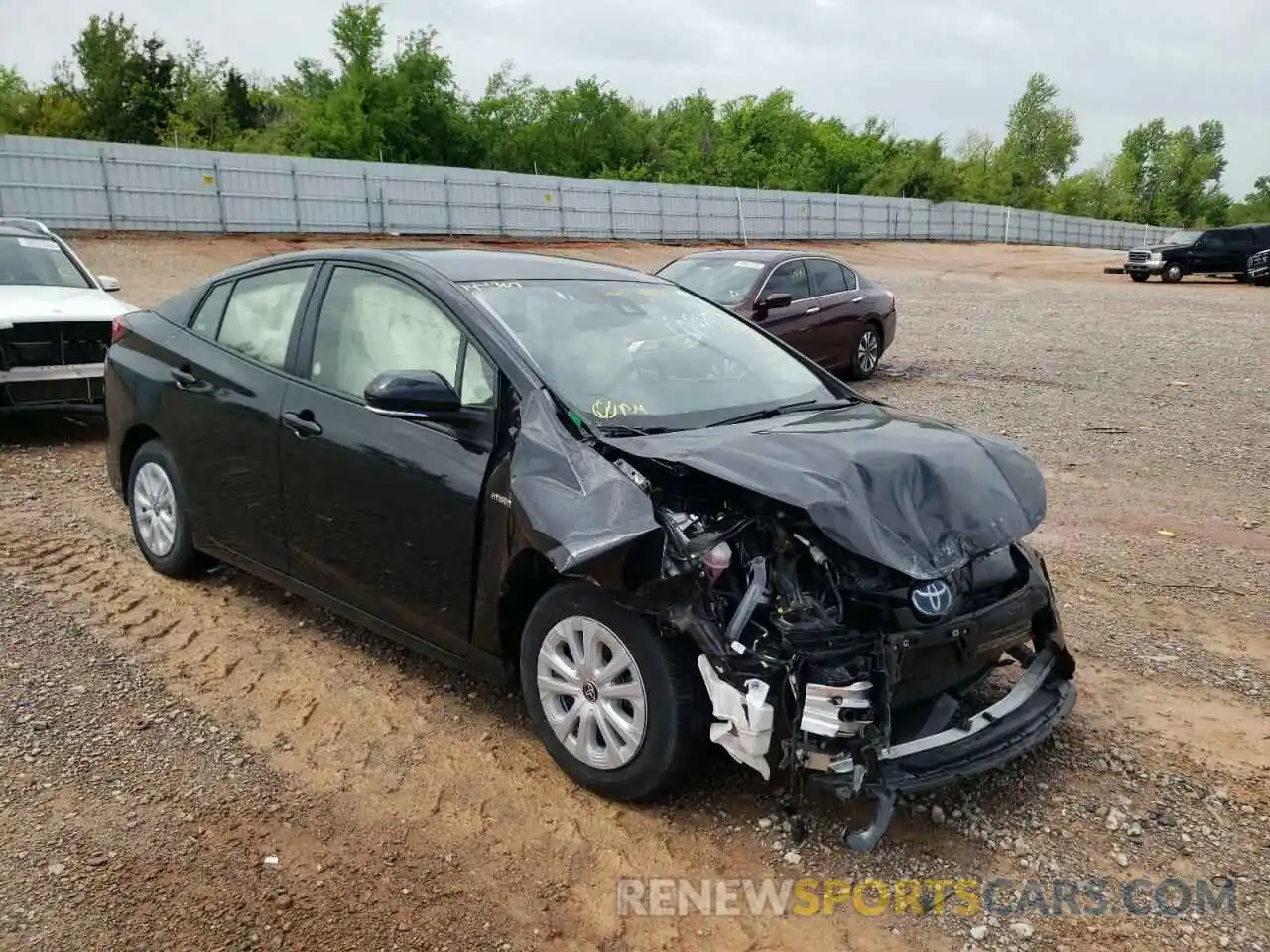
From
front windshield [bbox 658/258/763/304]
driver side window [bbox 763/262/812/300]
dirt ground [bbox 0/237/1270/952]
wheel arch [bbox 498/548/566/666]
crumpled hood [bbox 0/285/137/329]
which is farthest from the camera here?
driver side window [bbox 763/262/812/300]

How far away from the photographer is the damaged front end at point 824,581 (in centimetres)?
295

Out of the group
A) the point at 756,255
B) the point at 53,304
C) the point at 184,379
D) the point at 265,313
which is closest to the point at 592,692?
the point at 265,313

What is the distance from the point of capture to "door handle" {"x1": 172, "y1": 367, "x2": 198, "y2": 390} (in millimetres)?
4760

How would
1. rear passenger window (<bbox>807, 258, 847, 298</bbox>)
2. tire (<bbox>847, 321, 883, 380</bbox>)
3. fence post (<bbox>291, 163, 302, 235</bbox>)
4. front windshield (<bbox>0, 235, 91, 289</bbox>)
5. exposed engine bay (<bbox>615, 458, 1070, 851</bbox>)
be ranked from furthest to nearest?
fence post (<bbox>291, 163, 302, 235</bbox>) → tire (<bbox>847, 321, 883, 380</bbox>) → rear passenger window (<bbox>807, 258, 847, 298</bbox>) → front windshield (<bbox>0, 235, 91, 289</bbox>) → exposed engine bay (<bbox>615, 458, 1070, 851</bbox>)

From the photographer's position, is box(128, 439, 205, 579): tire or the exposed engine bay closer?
the exposed engine bay

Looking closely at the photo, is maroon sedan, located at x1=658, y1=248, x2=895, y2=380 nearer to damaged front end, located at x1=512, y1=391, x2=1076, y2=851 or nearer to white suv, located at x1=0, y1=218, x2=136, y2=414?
white suv, located at x1=0, y1=218, x2=136, y2=414

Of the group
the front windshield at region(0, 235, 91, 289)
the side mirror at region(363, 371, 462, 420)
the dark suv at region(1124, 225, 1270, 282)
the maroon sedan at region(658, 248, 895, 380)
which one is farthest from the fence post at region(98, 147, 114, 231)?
the dark suv at region(1124, 225, 1270, 282)

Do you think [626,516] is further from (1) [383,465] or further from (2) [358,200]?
(2) [358,200]

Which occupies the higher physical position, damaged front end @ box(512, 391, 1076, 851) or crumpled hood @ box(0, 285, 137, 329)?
crumpled hood @ box(0, 285, 137, 329)

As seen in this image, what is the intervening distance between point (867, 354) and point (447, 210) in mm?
24357

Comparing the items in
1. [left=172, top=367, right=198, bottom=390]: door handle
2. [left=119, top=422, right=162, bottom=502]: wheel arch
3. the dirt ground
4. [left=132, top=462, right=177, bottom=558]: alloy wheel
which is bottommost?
the dirt ground

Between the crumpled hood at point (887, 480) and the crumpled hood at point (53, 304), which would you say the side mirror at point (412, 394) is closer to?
the crumpled hood at point (887, 480)

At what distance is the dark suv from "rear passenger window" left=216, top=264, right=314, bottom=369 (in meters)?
31.8

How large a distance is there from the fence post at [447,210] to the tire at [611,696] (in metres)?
32.3
